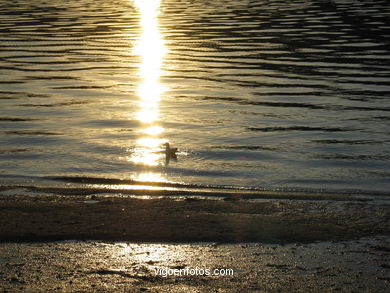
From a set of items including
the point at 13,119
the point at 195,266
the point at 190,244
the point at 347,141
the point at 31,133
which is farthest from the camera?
the point at 13,119

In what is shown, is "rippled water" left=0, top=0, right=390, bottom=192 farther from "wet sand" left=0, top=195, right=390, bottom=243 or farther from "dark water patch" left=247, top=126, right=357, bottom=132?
"wet sand" left=0, top=195, right=390, bottom=243

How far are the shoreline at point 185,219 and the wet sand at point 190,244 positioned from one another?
1 cm

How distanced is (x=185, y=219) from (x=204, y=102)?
11.0 metres

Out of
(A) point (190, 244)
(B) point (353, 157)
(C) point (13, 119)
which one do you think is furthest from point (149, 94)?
(A) point (190, 244)

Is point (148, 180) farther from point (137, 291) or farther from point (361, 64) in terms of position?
point (361, 64)

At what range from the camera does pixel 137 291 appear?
703cm

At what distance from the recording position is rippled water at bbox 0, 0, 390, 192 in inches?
517

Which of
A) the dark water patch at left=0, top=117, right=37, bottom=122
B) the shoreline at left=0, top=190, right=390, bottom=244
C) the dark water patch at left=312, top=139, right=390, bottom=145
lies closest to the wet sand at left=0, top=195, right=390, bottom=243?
the shoreline at left=0, top=190, right=390, bottom=244

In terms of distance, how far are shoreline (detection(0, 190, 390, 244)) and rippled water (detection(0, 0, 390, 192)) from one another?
1846 mm

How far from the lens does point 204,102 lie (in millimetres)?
20031

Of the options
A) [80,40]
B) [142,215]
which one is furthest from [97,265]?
[80,40]

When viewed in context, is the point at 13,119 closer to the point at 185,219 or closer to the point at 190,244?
the point at 185,219

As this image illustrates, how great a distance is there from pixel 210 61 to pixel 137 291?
71.0 ft

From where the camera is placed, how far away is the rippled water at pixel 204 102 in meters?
13.1
